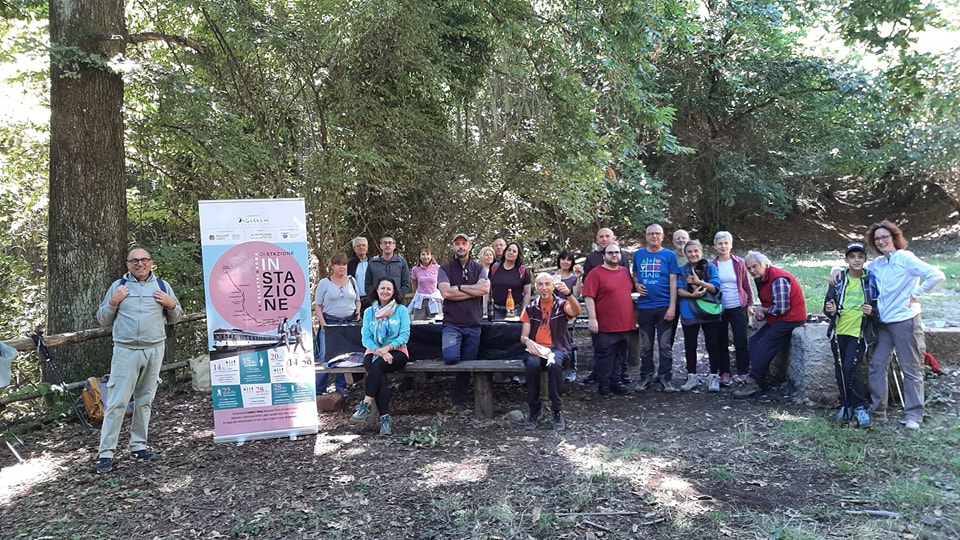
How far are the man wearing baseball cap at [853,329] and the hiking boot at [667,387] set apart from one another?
1.54 m

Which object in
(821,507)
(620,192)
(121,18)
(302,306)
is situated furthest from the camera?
(620,192)

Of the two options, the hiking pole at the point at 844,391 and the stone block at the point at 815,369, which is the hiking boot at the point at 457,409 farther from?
the hiking pole at the point at 844,391

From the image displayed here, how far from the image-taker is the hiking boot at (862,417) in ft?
16.1

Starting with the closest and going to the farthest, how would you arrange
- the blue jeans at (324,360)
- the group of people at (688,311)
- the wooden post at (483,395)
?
the group of people at (688,311), the wooden post at (483,395), the blue jeans at (324,360)

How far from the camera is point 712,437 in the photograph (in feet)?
16.3

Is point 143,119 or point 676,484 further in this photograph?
point 143,119

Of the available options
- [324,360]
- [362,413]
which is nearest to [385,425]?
[362,413]

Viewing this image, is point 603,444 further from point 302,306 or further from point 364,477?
point 302,306

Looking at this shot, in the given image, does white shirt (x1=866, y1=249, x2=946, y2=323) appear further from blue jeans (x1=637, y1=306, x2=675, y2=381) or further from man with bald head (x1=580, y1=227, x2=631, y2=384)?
man with bald head (x1=580, y1=227, x2=631, y2=384)

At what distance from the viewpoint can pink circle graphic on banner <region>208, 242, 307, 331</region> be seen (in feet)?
16.8

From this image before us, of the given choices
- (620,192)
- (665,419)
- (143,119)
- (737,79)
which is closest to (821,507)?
(665,419)

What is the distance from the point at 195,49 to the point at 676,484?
675 centimetres

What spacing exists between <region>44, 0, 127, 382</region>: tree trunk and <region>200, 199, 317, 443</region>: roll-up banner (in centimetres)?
195

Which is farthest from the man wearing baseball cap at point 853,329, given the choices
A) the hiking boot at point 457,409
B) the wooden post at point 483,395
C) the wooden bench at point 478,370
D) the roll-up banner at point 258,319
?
the roll-up banner at point 258,319
